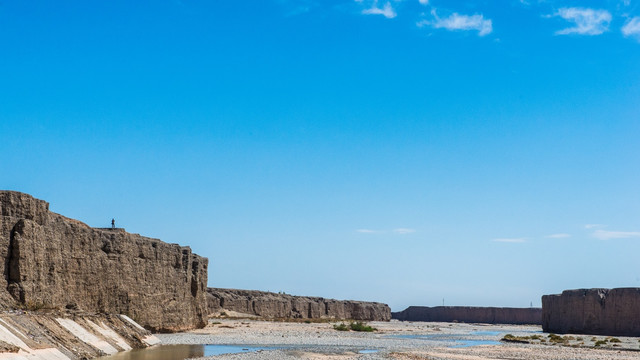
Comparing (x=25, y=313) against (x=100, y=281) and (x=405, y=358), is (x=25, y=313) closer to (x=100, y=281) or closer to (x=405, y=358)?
(x=100, y=281)

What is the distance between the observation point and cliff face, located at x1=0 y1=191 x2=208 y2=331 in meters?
24.0

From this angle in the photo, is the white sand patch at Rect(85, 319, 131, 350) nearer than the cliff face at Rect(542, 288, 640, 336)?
Yes

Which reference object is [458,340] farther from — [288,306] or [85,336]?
[288,306]

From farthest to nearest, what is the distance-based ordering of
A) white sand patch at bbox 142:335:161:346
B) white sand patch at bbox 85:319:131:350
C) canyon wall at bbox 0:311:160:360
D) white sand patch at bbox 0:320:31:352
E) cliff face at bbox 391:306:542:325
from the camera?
1. cliff face at bbox 391:306:542:325
2. white sand patch at bbox 142:335:161:346
3. white sand patch at bbox 85:319:131:350
4. canyon wall at bbox 0:311:160:360
5. white sand patch at bbox 0:320:31:352

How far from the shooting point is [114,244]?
31.8m

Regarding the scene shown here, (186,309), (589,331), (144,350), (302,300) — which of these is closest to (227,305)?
(302,300)

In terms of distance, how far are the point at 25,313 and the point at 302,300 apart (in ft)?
203

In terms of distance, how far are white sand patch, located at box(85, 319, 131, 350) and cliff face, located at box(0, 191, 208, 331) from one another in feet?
7.09

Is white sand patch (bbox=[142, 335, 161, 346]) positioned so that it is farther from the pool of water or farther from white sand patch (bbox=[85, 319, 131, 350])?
white sand patch (bbox=[85, 319, 131, 350])

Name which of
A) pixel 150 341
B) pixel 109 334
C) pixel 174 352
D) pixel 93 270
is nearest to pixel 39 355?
pixel 109 334

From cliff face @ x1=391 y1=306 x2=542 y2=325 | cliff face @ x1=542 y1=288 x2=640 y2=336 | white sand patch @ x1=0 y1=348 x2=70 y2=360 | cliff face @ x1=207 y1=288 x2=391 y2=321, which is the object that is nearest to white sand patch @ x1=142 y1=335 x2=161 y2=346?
A: white sand patch @ x1=0 y1=348 x2=70 y2=360

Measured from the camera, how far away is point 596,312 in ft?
159

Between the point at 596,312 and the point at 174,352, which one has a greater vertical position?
the point at 596,312

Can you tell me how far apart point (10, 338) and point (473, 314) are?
9825 centimetres
